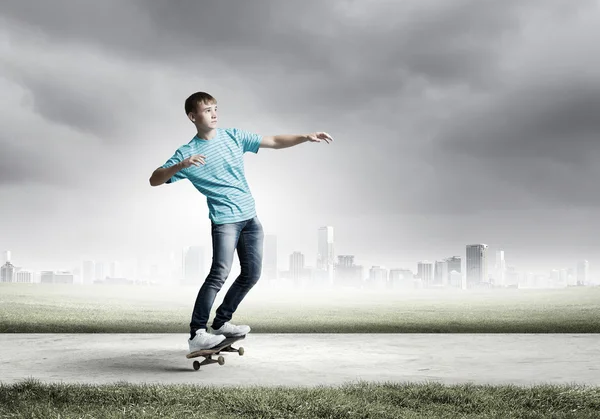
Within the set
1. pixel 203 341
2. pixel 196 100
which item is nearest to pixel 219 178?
pixel 196 100

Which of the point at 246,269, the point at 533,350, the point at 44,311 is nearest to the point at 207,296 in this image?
the point at 246,269

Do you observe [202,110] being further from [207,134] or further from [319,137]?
[319,137]

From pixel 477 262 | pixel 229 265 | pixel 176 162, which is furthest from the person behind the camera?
pixel 477 262

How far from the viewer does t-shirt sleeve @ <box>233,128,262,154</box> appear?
228 inches

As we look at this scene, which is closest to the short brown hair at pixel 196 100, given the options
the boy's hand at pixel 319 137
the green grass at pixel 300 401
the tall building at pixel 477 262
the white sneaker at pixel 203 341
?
the boy's hand at pixel 319 137

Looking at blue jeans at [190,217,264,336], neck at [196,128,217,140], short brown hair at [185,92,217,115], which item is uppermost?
short brown hair at [185,92,217,115]

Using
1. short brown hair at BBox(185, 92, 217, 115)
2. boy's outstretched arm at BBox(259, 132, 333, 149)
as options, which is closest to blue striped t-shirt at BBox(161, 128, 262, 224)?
short brown hair at BBox(185, 92, 217, 115)

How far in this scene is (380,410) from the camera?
11.1ft

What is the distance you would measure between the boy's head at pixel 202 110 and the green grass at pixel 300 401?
234 cm

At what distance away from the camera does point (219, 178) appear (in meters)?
5.43

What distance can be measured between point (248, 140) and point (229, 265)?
119cm

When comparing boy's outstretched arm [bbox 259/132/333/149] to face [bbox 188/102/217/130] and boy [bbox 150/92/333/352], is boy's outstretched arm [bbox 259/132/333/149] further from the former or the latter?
face [bbox 188/102/217/130]

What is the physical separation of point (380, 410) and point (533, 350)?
10.6 feet

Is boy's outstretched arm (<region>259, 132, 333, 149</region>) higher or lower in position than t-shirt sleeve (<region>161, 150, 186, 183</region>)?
higher
